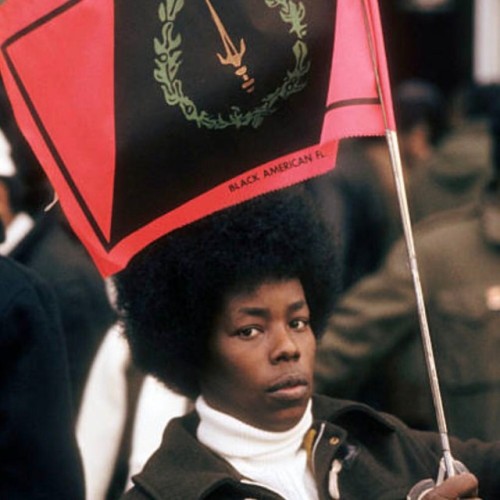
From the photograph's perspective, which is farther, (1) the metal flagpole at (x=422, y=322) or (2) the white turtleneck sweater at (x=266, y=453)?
(2) the white turtleneck sweater at (x=266, y=453)

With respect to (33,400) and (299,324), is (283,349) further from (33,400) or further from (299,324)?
(33,400)

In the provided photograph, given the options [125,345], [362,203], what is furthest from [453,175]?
[125,345]

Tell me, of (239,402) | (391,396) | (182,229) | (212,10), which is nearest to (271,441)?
(239,402)

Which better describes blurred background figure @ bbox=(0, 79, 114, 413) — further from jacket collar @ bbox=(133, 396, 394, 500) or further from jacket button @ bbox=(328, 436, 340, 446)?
jacket button @ bbox=(328, 436, 340, 446)

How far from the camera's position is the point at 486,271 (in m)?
6.78

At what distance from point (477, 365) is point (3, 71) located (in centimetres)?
242

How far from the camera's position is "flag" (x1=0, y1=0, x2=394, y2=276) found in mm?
4668

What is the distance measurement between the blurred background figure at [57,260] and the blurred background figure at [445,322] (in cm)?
92

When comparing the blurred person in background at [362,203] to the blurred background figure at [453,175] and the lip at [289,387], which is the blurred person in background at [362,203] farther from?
the lip at [289,387]

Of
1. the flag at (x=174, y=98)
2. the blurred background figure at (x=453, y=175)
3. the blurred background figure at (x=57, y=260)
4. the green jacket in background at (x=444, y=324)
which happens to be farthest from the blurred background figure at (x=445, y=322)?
the blurred background figure at (x=453, y=175)

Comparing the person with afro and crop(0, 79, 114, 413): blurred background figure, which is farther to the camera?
crop(0, 79, 114, 413): blurred background figure

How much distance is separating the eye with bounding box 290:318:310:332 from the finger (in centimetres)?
57

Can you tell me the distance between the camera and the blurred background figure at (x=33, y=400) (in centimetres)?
500

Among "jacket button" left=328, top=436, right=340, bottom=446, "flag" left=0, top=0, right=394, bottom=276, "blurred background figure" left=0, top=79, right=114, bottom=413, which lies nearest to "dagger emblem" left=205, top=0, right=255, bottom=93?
"flag" left=0, top=0, right=394, bottom=276
